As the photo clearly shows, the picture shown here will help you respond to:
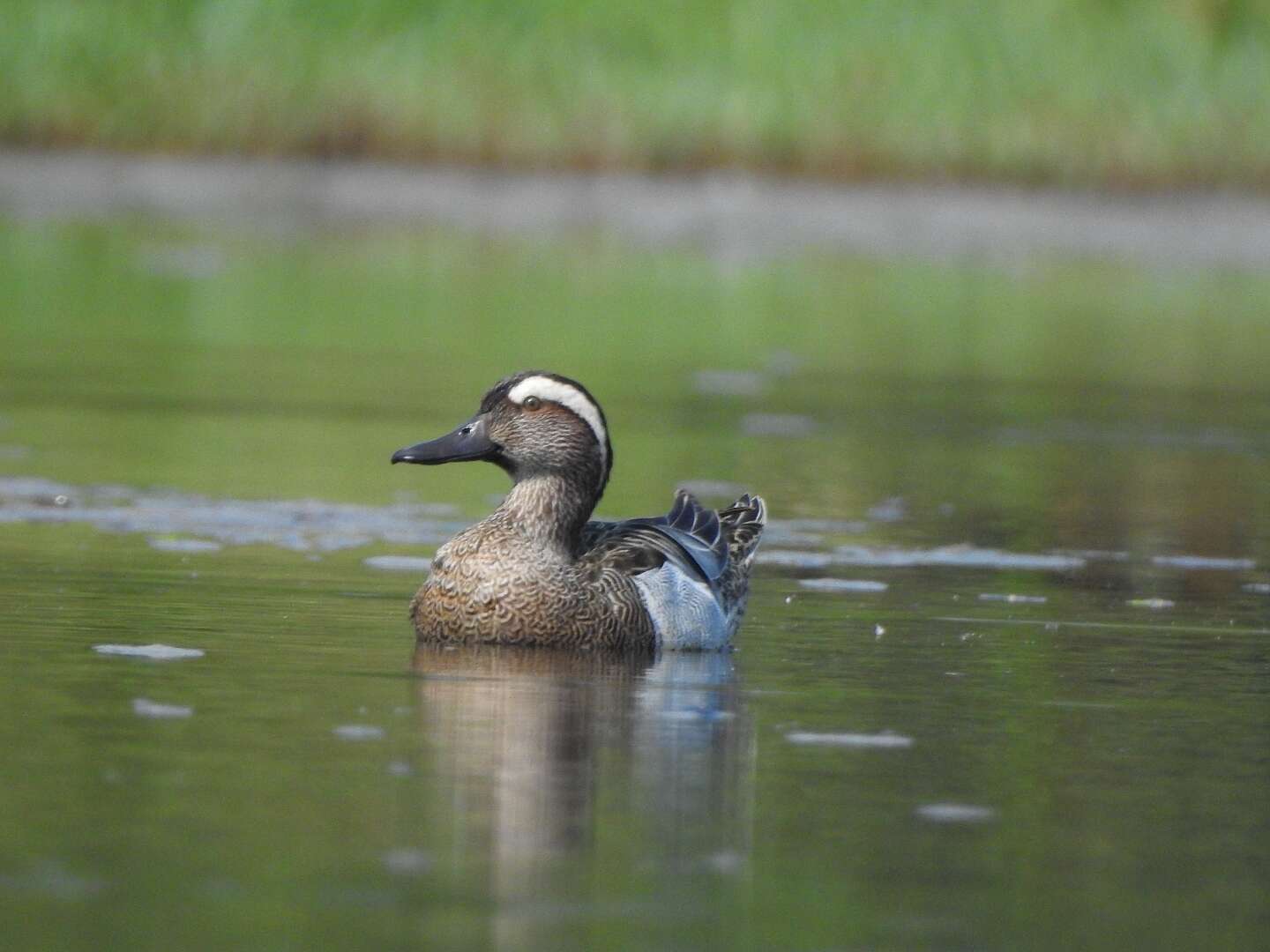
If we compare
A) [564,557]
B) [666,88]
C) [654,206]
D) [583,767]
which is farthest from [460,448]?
[666,88]

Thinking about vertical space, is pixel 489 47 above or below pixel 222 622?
above

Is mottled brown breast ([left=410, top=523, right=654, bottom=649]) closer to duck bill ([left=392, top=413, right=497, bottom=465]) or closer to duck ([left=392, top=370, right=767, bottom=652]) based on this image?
duck ([left=392, top=370, right=767, bottom=652])

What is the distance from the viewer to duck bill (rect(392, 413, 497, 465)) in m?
8.76

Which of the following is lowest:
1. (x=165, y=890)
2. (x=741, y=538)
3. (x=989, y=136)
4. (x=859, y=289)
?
(x=165, y=890)

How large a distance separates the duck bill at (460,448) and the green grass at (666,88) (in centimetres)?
2040

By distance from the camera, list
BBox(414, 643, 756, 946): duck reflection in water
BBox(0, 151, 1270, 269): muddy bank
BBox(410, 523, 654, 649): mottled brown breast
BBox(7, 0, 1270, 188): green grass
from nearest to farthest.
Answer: BBox(414, 643, 756, 946): duck reflection in water → BBox(410, 523, 654, 649): mottled brown breast → BBox(0, 151, 1270, 269): muddy bank → BBox(7, 0, 1270, 188): green grass

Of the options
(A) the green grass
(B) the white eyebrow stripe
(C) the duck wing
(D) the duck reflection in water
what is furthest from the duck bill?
(A) the green grass

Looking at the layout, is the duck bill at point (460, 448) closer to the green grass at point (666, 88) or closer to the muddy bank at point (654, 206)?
the muddy bank at point (654, 206)

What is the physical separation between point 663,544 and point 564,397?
1.72 feet

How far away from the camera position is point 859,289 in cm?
2591

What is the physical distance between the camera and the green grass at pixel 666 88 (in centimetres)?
2898

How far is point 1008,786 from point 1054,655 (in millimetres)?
2048

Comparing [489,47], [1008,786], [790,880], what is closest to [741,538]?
[1008,786]

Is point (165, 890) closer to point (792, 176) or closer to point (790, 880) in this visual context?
point (790, 880)
